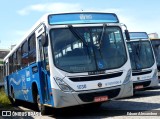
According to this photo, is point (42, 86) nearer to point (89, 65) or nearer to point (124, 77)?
point (89, 65)

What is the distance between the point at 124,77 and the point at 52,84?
2182 mm

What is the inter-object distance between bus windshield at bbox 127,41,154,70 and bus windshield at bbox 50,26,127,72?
546 centimetres

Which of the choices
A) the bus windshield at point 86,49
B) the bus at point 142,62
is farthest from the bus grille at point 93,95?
the bus at point 142,62

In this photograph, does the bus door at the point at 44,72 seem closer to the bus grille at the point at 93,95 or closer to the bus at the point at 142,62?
the bus grille at the point at 93,95

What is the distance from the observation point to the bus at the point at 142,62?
14.6 m

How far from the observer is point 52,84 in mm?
8875

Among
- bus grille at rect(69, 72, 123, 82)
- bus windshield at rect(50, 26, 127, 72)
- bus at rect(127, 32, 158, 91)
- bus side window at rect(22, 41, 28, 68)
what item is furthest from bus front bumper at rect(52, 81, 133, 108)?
bus at rect(127, 32, 158, 91)

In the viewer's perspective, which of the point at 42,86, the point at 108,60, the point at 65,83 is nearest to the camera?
the point at 65,83

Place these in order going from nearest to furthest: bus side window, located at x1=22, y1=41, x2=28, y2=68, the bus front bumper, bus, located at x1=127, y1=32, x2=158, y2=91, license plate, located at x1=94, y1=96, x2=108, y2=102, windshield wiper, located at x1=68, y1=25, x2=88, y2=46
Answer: the bus front bumper
license plate, located at x1=94, y1=96, x2=108, y2=102
windshield wiper, located at x1=68, y1=25, x2=88, y2=46
bus side window, located at x1=22, y1=41, x2=28, y2=68
bus, located at x1=127, y1=32, x2=158, y2=91

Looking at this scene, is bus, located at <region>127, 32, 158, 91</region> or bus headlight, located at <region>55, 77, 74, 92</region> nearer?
bus headlight, located at <region>55, 77, 74, 92</region>

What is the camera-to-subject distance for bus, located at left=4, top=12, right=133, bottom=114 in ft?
29.0

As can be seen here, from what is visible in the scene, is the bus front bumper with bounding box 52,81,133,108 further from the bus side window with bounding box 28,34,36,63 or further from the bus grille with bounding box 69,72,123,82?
the bus side window with bounding box 28,34,36,63

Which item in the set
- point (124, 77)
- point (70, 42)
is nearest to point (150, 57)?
point (124, 77)

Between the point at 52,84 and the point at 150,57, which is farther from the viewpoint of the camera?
the point at 150,57
